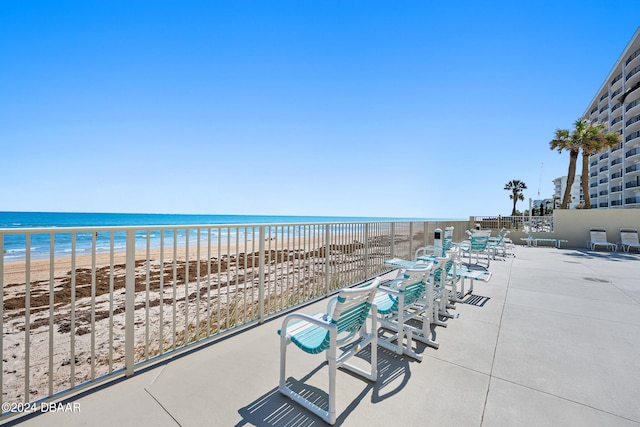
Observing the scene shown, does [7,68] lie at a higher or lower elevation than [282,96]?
lower

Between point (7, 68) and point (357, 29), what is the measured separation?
33.0 ft

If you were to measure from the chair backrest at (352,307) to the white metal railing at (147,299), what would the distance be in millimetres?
1365

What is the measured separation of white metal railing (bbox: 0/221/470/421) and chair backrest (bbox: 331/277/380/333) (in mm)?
1365

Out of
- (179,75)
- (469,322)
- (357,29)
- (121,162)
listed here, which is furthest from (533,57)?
(121,162)

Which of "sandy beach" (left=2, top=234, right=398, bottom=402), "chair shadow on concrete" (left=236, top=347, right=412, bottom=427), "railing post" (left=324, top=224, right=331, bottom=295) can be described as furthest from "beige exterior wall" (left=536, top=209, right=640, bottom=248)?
"chair shadow on concrete" (left=236, top=347, right=412, bottom=427)

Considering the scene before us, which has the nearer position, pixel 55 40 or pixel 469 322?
pixel 469 322

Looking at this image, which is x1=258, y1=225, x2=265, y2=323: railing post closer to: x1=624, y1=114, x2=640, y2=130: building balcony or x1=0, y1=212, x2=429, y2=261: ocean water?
x1=0, y1=212, x2=429, y2=261: ocean water

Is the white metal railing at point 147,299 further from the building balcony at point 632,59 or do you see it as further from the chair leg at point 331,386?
the building balcony at point 632,59

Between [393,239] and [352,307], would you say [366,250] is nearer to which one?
[393,239]

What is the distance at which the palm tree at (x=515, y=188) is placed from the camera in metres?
39.2

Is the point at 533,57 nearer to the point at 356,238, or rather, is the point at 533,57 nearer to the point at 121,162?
the point at 356,238

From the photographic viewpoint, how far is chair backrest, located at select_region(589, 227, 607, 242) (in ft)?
36.2

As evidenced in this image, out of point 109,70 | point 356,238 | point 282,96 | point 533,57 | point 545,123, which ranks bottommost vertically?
point 356,238

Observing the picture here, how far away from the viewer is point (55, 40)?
6.22 metres
